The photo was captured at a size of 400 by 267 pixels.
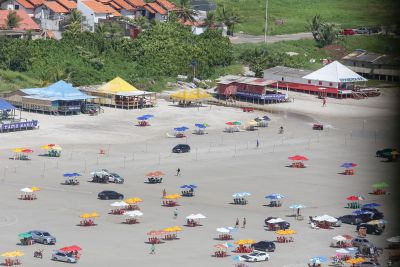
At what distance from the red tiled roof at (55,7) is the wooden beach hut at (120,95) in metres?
35.2

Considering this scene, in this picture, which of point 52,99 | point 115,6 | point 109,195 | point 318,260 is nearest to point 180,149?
point 52,99

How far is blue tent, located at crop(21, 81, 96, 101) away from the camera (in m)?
119

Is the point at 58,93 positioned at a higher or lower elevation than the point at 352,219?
higher

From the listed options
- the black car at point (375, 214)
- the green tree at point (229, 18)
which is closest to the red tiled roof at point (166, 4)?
the green tree at point (229, 18)

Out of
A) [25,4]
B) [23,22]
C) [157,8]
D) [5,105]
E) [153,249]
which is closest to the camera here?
[153,249]

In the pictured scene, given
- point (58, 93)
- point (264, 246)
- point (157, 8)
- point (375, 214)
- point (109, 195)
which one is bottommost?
point (264, 246)

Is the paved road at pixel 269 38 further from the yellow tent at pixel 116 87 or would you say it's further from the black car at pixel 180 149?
the black car at pixel 180 149

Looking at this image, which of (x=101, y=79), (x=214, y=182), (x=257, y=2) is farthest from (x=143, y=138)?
(x=257, y=2)

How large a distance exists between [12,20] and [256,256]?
8715 centimetres

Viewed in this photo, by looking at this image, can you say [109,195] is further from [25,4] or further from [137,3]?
[137,3]

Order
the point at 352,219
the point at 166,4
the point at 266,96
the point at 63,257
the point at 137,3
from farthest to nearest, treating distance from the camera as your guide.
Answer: the point at 166,4 → the point at 137,3 → the point at 266,96 → the point at 352,219 → the point at 63,257

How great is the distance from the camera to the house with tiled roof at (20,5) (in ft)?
530

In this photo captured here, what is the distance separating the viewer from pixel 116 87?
415ft

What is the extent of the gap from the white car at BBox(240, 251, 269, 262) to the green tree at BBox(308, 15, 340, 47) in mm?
99609
